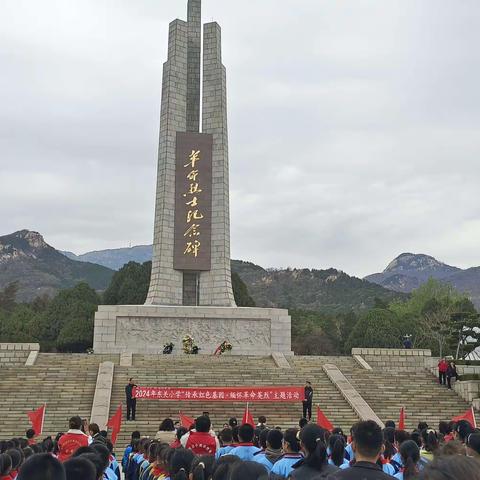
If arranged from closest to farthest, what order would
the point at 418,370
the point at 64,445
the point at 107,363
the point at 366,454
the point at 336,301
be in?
the point at 366,454 < the point at 64,445 < the point at 107,363 < the point at 418,370 < the point at 336,301

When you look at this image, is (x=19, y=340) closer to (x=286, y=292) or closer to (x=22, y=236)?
(x=286, y=292)

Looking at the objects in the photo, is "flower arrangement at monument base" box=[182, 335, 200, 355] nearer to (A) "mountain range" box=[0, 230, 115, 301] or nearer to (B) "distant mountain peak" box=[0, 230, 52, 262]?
(A) "mountain range" box=[0, 230, 115, 301]

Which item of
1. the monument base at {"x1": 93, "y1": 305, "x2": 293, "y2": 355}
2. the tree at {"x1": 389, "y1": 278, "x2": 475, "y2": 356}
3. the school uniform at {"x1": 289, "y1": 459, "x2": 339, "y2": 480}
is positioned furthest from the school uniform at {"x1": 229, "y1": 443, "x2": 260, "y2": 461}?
the tree at {"x1": 389, "y1": 278, "x2": 475, "y2": 356}

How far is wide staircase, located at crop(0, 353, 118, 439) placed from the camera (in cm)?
1481

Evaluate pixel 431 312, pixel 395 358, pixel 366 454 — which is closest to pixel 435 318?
pixel 431 312

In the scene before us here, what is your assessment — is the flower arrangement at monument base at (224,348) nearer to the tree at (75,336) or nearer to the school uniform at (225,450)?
the tree at (75,336)

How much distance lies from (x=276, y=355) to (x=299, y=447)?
1701 centimetres

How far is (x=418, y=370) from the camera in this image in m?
21.2

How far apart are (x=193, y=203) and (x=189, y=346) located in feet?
19.0

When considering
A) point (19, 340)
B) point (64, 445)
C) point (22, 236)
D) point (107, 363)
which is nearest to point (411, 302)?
point (19, 340)

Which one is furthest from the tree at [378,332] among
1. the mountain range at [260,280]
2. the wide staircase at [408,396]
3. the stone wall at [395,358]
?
the mountain range at [260,280]

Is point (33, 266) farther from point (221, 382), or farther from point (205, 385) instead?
point (205, 385)

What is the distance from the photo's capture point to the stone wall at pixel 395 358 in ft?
73.2

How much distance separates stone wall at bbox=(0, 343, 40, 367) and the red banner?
6287 millimetres
